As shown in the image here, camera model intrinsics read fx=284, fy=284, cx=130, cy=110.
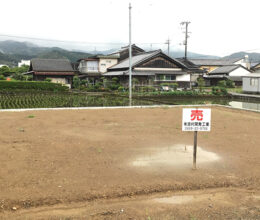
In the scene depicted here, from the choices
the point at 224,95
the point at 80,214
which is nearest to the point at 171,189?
the point at 80,214

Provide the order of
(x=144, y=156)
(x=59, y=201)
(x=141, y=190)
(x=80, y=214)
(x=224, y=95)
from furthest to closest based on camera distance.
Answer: (x=224, y=95)
(x=144, y=156)
(x=141, y=190)
(x=59, y=201)
(x=80, y=214)

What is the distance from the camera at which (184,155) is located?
671cm

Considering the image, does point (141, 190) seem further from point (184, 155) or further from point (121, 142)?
point (121, 142)

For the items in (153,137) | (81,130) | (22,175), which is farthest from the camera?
(81,130)

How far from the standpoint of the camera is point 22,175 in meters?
5.12

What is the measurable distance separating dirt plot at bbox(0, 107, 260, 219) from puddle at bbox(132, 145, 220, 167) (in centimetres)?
2

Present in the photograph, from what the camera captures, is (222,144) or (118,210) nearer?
(118,210)

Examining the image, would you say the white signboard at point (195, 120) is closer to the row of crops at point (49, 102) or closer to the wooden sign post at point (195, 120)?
the wooden sign post at point (195, 120)

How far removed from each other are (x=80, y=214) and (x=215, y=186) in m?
2.39

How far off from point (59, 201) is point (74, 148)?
114 inches

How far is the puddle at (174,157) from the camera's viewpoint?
19.9 ft

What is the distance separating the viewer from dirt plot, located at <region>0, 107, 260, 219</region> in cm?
402

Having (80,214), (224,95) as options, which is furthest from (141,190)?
(224,95)

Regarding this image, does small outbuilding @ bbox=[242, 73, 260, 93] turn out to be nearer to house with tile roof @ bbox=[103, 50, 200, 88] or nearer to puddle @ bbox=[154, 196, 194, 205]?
house with tile roof @ bbox=[103, 50, 200, 88]
